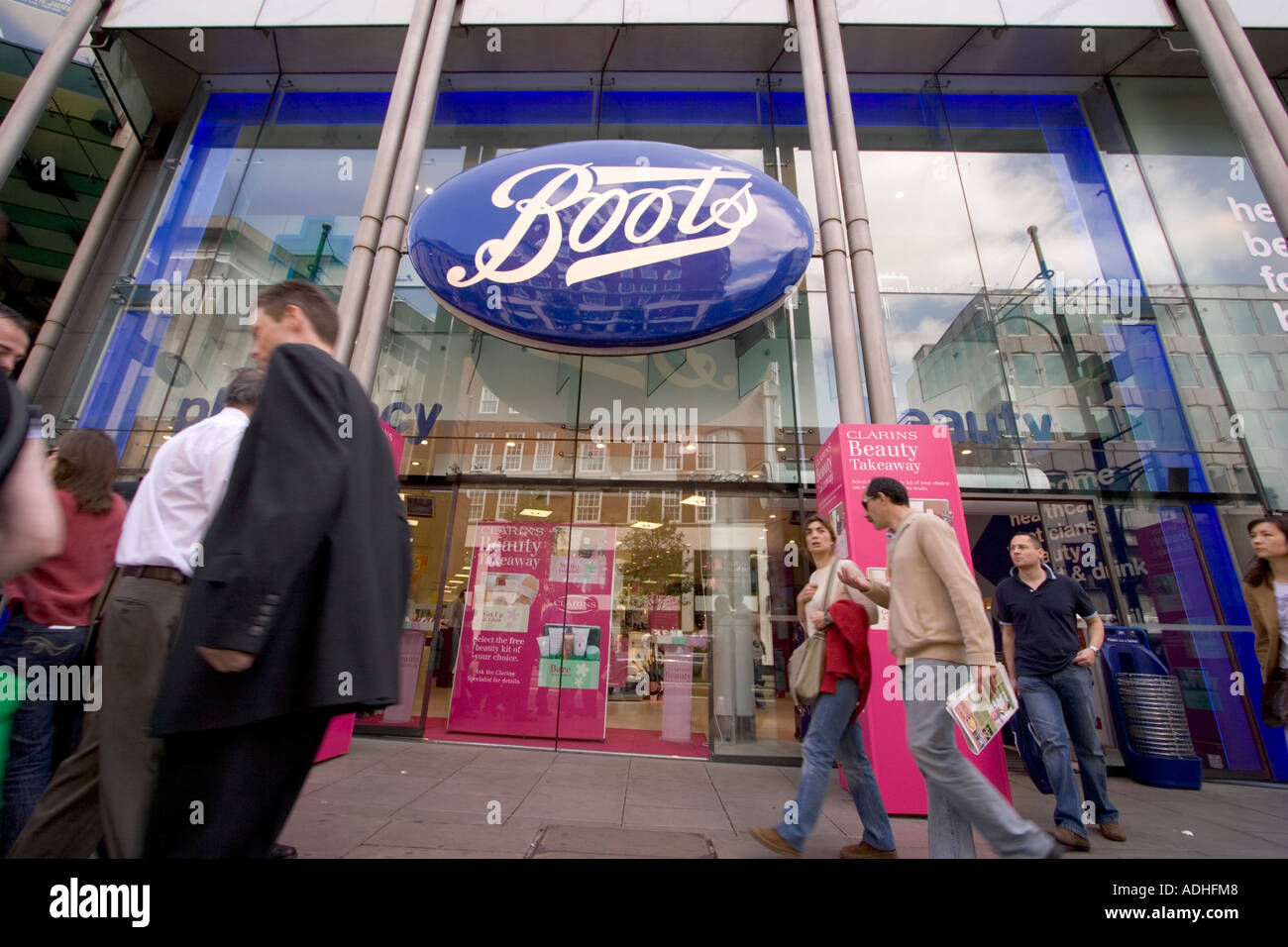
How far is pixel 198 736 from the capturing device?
4.12ft

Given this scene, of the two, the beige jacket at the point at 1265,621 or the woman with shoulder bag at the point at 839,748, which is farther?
the beige jacket at the point at 1265,621

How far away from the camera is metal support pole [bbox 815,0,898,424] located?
16.6 feet

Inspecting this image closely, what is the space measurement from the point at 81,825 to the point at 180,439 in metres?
1.40

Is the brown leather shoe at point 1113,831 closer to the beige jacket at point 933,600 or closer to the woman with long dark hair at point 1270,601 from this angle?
the woman with long dark hair at point 1270,601

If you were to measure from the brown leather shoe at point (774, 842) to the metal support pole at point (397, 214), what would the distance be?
456 centimetres

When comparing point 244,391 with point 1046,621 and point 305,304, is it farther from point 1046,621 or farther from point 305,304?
point 1046,621

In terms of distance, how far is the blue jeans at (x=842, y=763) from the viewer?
2877 millimetres

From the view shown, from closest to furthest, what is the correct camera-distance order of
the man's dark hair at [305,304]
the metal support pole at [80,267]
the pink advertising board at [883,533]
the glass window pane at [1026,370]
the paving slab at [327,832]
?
1. the man's dark hair at [305,304]
2. the paving slab at [327,832]
3. the pink advertising board at [883,533]
4. the glass window pane at [1026,370]
5. the metal support pole at [80,267]

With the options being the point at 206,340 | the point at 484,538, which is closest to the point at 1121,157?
the point at 484,538

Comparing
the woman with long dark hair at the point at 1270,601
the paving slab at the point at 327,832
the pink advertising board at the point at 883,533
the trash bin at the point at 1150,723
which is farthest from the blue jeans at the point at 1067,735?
the paving slab at the point at 327,832

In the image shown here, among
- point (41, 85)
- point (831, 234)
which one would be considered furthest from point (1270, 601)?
point (41, 85)

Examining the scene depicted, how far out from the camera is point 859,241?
5531mm
